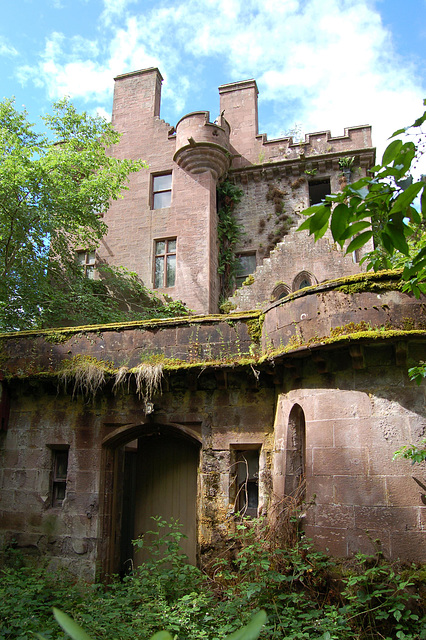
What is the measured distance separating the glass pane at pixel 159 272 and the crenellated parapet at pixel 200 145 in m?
3.27

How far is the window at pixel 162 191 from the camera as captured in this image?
731 inches

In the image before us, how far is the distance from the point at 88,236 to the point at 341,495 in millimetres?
11734

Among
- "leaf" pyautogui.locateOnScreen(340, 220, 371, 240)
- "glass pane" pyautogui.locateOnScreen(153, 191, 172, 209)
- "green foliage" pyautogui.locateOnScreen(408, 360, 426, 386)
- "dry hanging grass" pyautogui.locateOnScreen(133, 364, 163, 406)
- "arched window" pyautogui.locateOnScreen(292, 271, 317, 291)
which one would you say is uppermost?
"glass pane" pyautogui.locateOnScreen(153, 191, 172, 209)

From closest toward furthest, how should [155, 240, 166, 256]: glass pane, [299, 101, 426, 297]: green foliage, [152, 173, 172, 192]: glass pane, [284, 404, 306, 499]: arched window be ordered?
[299, 101, 426, 297]: green foliage
[284, 404, 306, 499]: arched window
[155, 240, 166, 256]: glass pane
[152, 173, 172, 192]: glass pane

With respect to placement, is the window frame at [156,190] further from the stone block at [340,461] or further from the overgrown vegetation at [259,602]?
the overgrown vegetation at [259,602]

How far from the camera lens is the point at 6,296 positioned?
13.2 metres

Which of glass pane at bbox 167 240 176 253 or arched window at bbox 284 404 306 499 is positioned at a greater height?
glass pane at bbox 167 240 176 253

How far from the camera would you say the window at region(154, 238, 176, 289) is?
17.7 metres

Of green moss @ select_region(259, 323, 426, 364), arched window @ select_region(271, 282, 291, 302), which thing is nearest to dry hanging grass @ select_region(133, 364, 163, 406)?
green moss @ select_region(259, 323, 426, 364)

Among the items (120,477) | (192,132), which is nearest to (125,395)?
(120,477)

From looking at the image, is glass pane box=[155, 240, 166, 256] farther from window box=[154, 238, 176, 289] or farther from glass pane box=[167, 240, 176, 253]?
glass pane box=[167, 240, 176, 253]

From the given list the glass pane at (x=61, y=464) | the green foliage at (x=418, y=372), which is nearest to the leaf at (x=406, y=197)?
the green foliage at (x=418, y=372)

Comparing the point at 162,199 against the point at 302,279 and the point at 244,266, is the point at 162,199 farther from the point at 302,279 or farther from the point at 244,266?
the point at 302,279

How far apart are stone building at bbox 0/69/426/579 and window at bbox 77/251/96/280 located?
29.4ft
